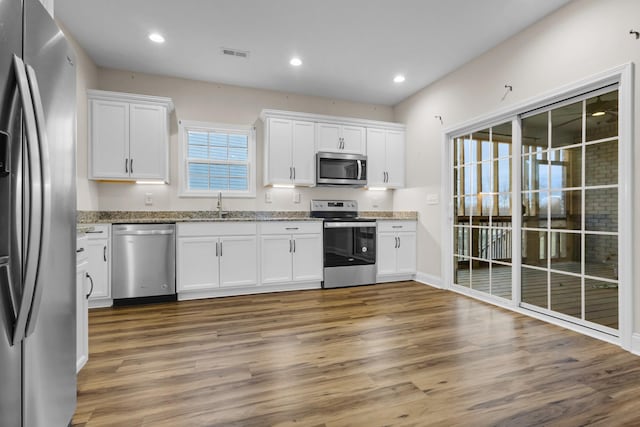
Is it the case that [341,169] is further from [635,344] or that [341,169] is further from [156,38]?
[635,344]

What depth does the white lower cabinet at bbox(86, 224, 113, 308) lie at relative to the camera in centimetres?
328

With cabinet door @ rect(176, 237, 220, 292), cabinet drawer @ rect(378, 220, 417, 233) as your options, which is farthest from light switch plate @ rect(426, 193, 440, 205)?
cabinet door @ rect(176, 237, 220, 292)

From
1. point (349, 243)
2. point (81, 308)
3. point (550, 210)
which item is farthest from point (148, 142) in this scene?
point (550, 210)

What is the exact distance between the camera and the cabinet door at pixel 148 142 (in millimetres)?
3705

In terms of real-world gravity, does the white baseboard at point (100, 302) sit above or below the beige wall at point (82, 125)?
below

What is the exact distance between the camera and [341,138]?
15.0ft

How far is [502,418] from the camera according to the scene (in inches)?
59.8

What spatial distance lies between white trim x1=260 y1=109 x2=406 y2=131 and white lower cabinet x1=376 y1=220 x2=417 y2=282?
1473 mm

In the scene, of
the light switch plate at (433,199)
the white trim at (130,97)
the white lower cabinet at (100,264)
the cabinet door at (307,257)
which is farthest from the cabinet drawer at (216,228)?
the light switch plate at (433,199)

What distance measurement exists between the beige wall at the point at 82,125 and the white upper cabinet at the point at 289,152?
2007 mm

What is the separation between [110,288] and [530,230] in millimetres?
4312

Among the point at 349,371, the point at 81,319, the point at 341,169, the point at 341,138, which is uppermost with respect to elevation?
the point at 341,138

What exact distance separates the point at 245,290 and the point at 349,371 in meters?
2.20

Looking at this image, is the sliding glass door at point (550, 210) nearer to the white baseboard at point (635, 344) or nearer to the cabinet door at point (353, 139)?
the white baseboard at point (635, 344)
